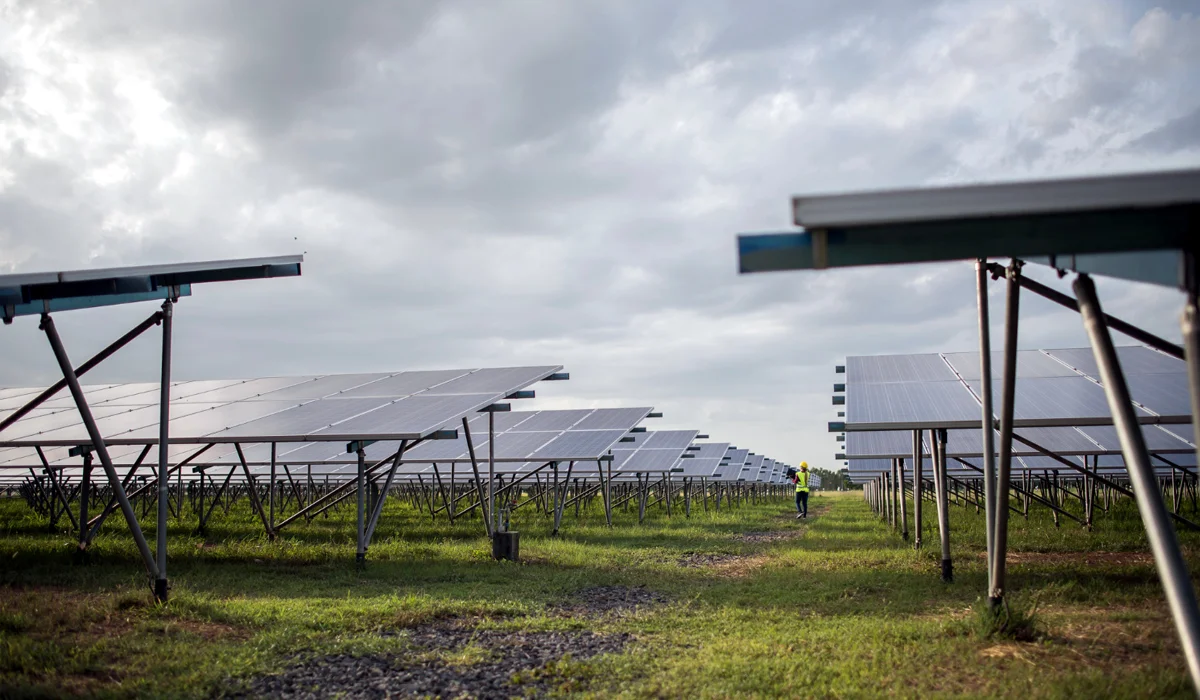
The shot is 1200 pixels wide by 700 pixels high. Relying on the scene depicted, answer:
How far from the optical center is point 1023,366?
14320 mm

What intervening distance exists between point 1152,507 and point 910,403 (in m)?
7.04

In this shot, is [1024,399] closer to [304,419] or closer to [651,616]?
[651,616]

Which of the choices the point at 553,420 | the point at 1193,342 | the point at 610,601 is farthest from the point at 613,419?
the point at 1193,342

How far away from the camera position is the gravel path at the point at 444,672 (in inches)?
218

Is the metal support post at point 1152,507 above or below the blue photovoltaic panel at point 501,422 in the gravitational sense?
below

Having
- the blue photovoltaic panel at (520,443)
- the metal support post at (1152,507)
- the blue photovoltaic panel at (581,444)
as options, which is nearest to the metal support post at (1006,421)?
the metal support post at (1152,507)

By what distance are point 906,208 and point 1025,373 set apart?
11.5 m

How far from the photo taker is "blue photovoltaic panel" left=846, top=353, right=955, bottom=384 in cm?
1287

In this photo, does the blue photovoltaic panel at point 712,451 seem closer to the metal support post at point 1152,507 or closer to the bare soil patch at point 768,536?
the bare soil patch at point 768,536

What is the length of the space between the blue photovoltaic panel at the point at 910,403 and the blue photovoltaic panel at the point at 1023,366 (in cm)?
122

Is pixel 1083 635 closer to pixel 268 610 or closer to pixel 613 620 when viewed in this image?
pixel 613 620

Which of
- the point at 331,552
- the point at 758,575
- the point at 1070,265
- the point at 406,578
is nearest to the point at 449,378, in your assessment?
the point at 331,552

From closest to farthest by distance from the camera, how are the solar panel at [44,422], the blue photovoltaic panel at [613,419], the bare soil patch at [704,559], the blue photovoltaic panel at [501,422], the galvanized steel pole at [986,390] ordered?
the galvanized steel pole at [986,390] → the bare soil patch at [704,559] → the solar panel at [44,422] → the blue photovoltaic panel at [613,419] → the blue photovoltaic panel at [501,422]

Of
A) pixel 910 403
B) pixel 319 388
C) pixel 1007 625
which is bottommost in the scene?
pixel 1007 625
